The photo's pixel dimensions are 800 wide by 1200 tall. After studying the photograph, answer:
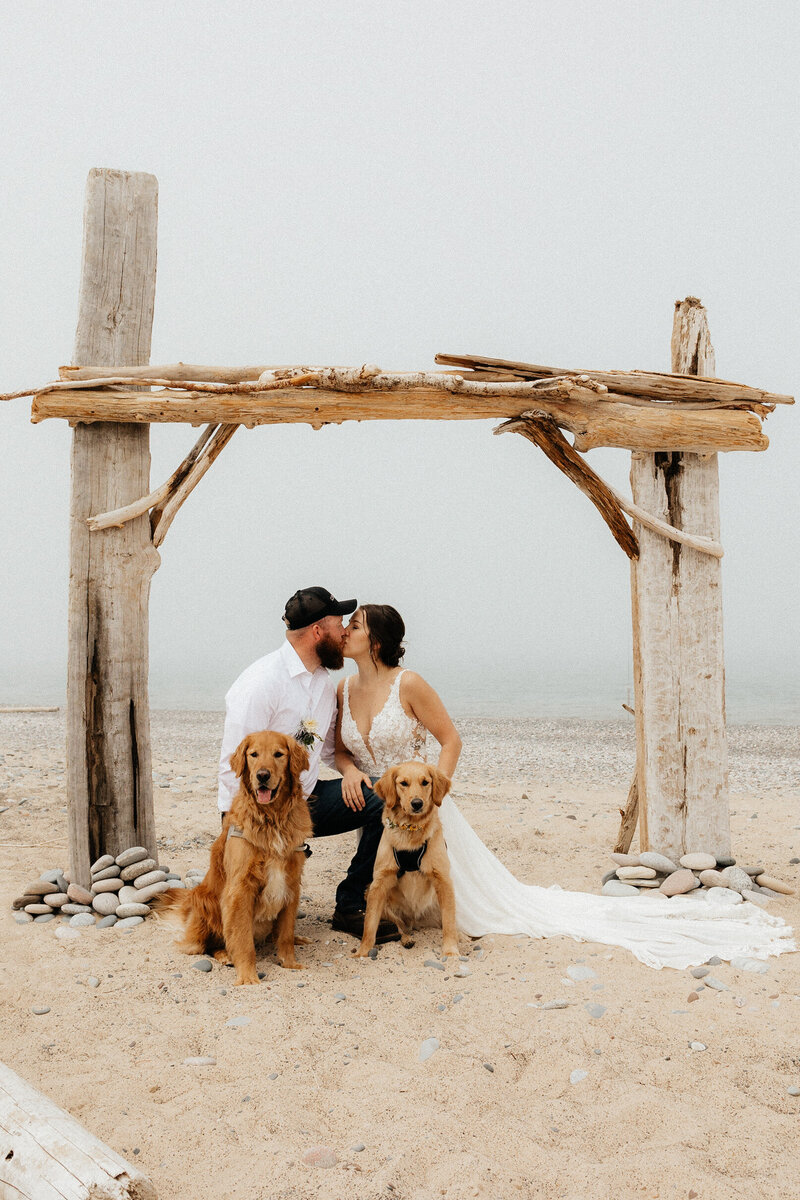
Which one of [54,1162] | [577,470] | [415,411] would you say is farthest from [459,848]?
[54,1162]

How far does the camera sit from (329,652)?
471cm

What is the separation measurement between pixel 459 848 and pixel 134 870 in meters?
1.97

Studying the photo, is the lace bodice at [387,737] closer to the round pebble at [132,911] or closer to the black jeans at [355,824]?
the black jeans at [355,824]

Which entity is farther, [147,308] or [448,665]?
[448,665]

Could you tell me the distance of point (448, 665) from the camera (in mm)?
50656

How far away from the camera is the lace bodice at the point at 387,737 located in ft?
15.6

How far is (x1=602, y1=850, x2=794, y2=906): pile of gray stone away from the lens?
502 centimetres

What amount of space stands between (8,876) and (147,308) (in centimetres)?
378

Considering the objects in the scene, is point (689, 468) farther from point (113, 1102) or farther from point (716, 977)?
point (113, 1102)

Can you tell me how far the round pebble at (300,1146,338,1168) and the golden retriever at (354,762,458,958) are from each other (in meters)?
1.77

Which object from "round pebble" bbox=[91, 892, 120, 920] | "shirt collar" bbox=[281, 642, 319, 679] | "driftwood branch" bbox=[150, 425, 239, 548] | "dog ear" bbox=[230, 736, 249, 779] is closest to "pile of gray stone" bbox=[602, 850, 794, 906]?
"shirt collar" bbox=[281, 642, 319, 679]

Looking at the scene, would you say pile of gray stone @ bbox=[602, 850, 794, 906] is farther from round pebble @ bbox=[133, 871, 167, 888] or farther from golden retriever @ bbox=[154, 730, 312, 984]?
round pebble @ bbox=[133, 871, 167, 888]

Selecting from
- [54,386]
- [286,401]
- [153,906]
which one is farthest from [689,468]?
[153,906]

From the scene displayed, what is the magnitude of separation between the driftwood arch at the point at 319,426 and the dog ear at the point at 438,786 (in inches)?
64.4
